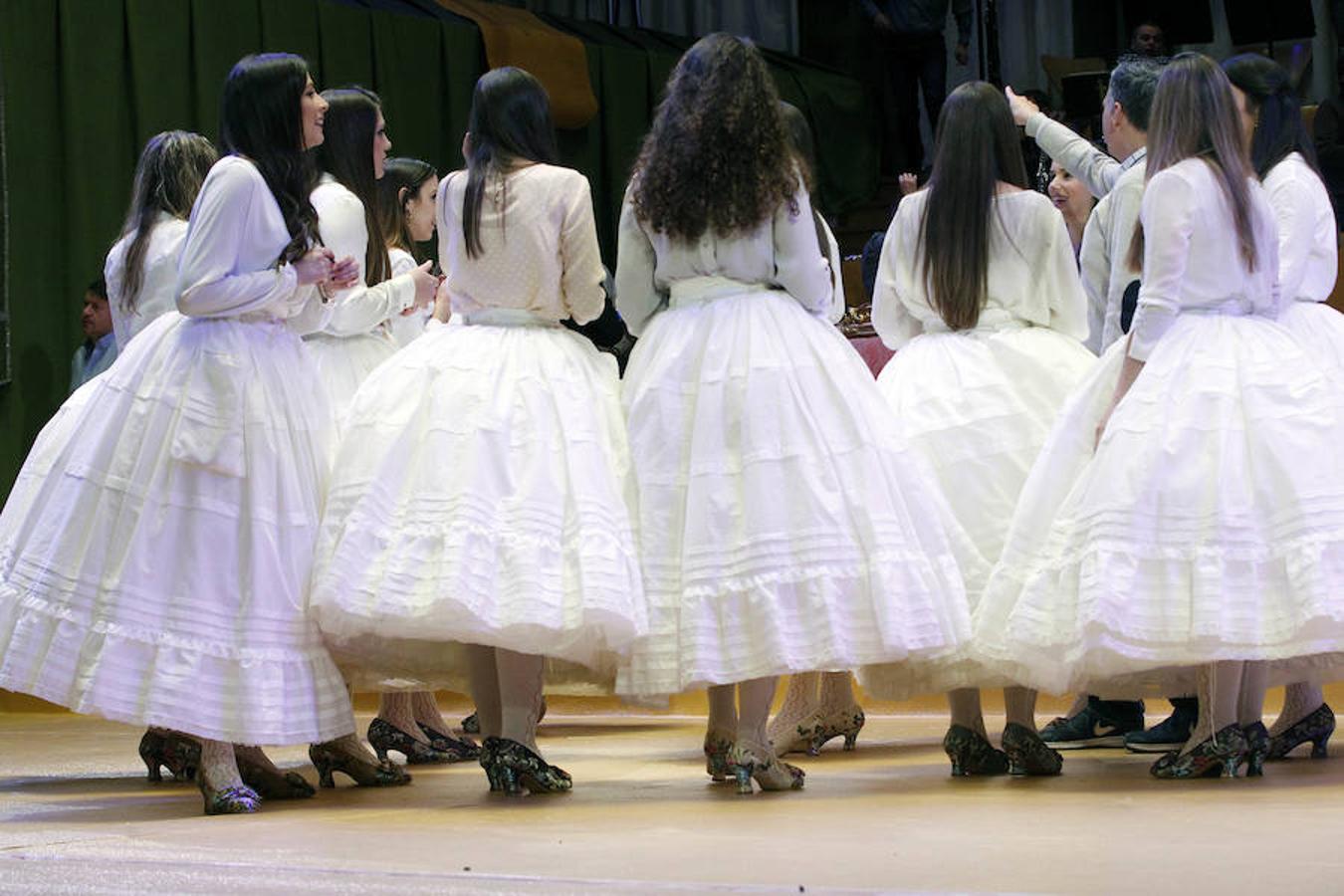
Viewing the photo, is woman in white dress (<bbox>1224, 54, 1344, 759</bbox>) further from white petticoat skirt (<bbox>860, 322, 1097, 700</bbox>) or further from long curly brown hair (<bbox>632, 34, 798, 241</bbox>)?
long curly brown hair (<bbox>632, 34, 798, 241</bbox>)

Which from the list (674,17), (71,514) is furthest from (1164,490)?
(674,17)

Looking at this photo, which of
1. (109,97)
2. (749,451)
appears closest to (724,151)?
(749,451)

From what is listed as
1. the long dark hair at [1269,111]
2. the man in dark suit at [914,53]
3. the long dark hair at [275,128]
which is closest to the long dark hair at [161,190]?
the long dark hair at [275,128]

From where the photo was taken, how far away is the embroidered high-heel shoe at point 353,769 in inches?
155

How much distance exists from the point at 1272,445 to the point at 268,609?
190 cm

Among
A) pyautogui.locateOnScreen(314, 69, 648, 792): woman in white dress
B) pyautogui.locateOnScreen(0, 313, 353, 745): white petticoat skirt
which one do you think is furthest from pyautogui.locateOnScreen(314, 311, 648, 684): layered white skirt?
pyautogui.locateOnScreen(0, 313, 353, 745): white petticoat skirt

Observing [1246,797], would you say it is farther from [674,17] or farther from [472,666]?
[674,17]

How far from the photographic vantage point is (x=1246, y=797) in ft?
11.0

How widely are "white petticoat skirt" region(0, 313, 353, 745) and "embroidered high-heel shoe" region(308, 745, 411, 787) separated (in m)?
0.35

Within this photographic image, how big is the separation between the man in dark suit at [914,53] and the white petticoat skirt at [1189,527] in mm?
6163

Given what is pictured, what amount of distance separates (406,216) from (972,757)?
2.28 m

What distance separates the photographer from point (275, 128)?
3.66 m

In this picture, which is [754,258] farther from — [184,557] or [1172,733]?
[1172,733]

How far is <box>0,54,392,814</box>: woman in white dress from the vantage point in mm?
3428
